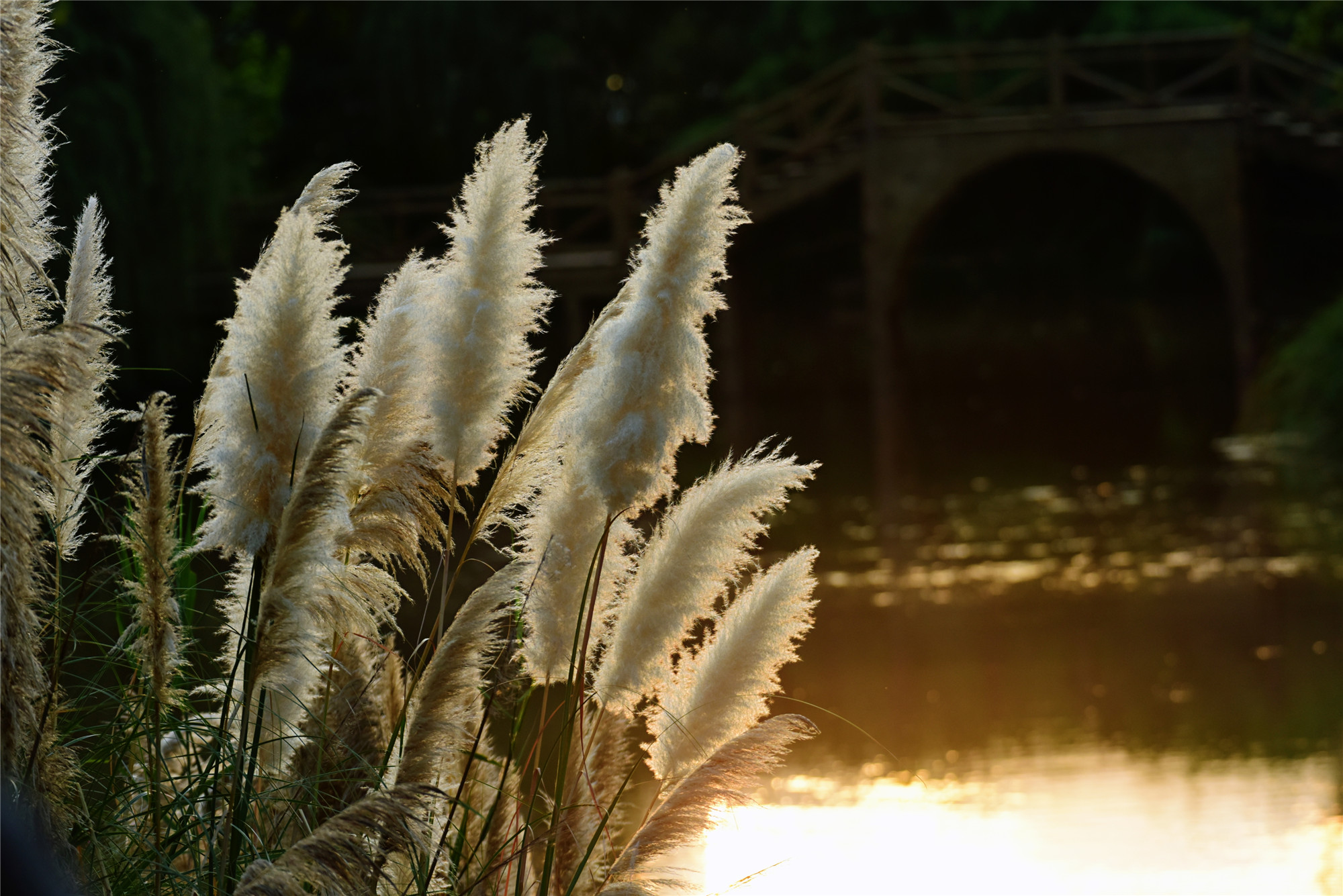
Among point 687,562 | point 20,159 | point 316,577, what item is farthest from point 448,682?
point 20,159

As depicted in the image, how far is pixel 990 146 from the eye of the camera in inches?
566

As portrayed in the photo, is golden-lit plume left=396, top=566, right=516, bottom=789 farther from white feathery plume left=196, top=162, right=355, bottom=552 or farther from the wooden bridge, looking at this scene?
the wooden bridge

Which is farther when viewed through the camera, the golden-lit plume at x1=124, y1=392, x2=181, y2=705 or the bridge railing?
the bridge railing

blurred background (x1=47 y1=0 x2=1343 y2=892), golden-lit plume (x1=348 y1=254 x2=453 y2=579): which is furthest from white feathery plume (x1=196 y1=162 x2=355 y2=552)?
blurred background (x1=47 y1=0 x2=1343 y2=892)

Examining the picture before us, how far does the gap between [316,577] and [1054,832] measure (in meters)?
2.94

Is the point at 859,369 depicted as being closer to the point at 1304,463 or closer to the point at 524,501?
the point at 1304,463

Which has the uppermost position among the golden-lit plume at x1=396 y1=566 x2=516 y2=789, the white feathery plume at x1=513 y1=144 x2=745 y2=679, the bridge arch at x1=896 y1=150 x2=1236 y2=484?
the bridge arch at x1=896 y1=150 x2=1236 y2=484

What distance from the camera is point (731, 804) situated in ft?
5.68

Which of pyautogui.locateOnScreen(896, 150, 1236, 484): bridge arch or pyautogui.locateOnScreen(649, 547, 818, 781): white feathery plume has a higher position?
pyautogui.locateOnScreen(896, 150, 1236, 484): bridge arch

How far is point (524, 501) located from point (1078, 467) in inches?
402

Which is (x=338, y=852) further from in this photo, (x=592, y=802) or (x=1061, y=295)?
(x=1061, y=295)

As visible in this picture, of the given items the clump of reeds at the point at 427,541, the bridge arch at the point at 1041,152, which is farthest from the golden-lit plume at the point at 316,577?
the bridge arch at the point at 1041,152

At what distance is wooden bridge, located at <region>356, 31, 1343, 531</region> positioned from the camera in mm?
13922

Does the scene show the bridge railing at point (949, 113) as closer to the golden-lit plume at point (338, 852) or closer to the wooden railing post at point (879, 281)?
the wooden railing post at point (879, 281)
